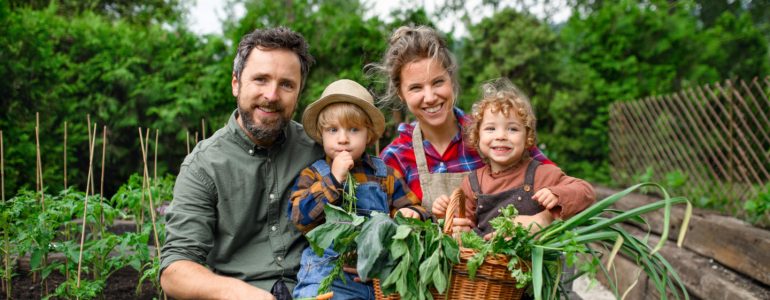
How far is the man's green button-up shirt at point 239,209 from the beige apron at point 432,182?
0.65m

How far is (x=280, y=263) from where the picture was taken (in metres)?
2.68

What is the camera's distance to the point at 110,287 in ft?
13.3

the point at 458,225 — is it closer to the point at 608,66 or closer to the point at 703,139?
the point at 703,139

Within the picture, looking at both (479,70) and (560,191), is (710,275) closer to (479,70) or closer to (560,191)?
(560,191)

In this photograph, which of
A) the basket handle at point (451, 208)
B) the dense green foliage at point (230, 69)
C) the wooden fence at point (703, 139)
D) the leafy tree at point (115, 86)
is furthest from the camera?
the leafy tree at point (115, 86)

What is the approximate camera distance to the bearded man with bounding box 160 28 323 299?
260 cm

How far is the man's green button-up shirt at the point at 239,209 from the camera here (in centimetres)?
257

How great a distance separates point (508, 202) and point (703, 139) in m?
4.83

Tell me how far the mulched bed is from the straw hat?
1754 mm

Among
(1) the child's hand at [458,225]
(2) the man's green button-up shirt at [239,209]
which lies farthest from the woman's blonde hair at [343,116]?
(1) the child's hand at [458,225]

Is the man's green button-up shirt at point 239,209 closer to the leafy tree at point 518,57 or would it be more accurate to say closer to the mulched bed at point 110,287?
the mulched bed at point 110,287

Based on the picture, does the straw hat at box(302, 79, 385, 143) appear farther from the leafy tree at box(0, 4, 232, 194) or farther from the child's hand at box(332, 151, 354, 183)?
the leafy tree at box(0, 4, 232, 194)

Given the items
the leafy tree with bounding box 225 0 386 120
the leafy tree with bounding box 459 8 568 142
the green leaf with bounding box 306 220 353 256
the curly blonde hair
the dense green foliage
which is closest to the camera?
the green leaf with bounding box 306 220 353 256

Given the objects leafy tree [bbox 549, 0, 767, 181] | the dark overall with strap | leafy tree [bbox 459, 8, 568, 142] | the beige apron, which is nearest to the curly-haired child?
the dark overall with strap
